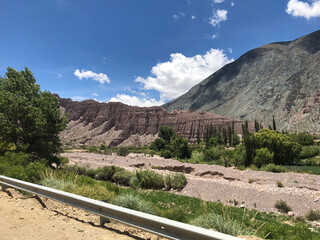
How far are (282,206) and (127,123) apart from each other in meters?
136

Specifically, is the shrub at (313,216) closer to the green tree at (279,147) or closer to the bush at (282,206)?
the bush at (282,206)

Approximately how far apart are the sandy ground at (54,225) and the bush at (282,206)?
1209 cm

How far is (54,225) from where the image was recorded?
15.3 ft

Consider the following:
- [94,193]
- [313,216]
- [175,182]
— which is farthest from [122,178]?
[313,216]

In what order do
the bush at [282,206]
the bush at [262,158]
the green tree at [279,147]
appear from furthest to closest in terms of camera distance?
the green tree at [279,147] < the bush at [262,158] < the bush at [282,206]

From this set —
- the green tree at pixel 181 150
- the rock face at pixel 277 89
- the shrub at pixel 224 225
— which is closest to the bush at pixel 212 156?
the green tree at pixel 181 150

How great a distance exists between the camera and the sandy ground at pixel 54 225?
13.5 feet

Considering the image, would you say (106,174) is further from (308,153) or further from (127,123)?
(127,123)

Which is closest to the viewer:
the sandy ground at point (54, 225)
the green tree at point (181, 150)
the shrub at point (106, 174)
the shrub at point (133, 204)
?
the sandy ground at point (54, 225)

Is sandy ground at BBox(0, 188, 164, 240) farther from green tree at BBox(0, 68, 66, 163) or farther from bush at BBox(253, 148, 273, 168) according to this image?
bush at BBox(253, 148, 273, 168)

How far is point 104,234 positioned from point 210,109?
7014 inches

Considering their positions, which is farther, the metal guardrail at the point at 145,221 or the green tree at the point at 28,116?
the green tree at the point at 28,116

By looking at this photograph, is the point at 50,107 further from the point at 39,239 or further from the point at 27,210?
the point at 39,239

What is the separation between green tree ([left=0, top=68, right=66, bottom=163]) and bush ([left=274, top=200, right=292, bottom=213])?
18081mm
